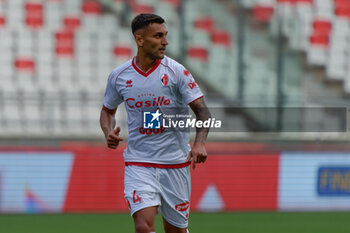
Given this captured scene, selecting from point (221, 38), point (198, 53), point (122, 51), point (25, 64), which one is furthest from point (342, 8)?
point (25, 64)

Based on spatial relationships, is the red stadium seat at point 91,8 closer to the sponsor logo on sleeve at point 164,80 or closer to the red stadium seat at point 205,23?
the red stadium seat at point 205,23

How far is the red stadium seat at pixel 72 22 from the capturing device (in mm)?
12906

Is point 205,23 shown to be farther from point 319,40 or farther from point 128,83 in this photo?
point 128,83

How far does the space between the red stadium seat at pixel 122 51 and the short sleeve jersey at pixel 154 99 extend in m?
7.23

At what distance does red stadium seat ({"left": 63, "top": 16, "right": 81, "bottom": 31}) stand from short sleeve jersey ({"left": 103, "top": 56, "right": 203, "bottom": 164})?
793 cm

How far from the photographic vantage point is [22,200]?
34.6ft

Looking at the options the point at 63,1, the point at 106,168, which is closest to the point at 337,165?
the point at 106,168

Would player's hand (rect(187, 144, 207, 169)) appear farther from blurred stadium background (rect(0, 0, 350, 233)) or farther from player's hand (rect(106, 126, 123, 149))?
blurred stadium background (rect(0, 0, 350, 233))

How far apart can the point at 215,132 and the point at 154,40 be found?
605cm

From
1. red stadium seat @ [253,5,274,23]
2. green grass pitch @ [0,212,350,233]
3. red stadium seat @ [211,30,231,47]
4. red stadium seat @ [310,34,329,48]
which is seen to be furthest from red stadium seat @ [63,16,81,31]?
red stadium seat @ [310,34,329,48]

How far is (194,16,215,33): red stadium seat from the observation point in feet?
39.7

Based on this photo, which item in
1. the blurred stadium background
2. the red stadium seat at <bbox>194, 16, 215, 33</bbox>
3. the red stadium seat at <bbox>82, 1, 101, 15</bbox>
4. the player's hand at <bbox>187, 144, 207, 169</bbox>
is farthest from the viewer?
the red stadium seat at <bbox>82, 1, 101, 15</bbox>

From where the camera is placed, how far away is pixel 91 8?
13234 millimetres

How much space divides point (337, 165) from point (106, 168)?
3.70 m
